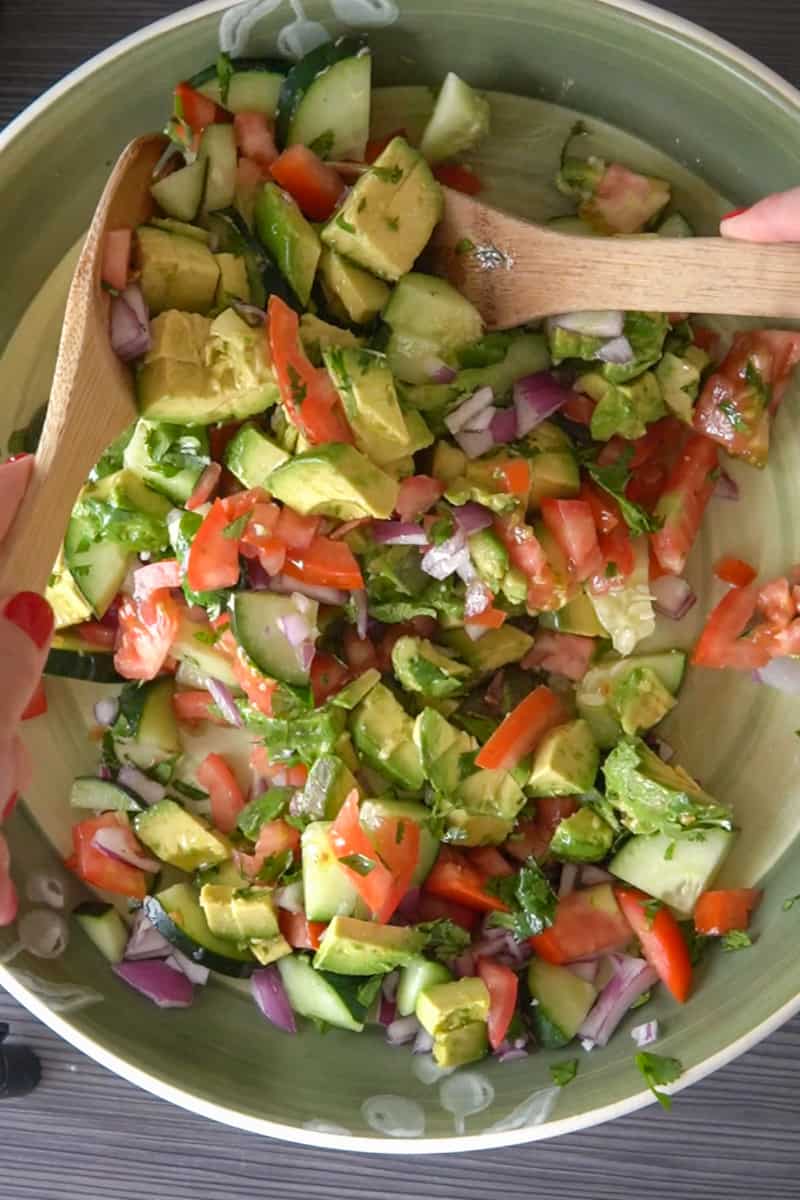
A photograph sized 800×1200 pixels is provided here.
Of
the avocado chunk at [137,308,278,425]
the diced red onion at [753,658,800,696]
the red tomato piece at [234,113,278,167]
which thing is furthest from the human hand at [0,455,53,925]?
the diced red onion at [753,658,800,696]

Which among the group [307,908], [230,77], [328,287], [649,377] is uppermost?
[230,77]

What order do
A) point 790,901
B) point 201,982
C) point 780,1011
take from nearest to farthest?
point 780,1011, point 790,901, point 201,982

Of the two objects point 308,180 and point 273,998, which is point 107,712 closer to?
point 273,998

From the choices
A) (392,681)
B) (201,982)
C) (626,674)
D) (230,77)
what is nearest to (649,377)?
(626,674)

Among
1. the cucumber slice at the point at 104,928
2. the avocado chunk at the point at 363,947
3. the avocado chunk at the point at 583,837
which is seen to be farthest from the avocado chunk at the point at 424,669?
the cucumber slice at the point at 104,928

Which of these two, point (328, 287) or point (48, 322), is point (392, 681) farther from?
point (48, 322)

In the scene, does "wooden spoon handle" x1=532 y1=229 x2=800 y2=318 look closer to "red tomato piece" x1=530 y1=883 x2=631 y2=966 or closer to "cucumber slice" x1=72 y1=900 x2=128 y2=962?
"red tomato piece" x1=530 y1=883 x2=631 y2=966

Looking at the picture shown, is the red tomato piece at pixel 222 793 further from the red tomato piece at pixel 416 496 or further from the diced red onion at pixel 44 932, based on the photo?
the red tomato piece at pixel 416 496
